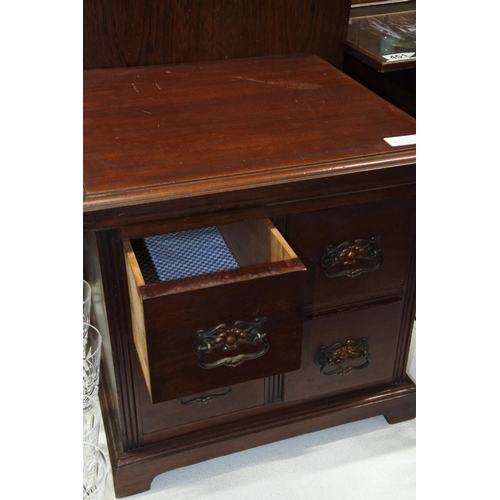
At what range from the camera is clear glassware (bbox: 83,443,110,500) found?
84 centimetres

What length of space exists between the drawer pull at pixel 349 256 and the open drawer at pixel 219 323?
113 mm

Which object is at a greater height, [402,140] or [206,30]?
[206,30]

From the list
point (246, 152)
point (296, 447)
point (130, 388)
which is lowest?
point (296, 447)

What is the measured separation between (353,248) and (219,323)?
26cm

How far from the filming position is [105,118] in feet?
3.28

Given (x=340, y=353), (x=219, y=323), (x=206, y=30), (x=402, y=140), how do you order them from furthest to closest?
(x=206, y=30)
(x=340, y=353)
(x=402, y=140)
(x=219, y=323)

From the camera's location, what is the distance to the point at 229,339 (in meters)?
0.85

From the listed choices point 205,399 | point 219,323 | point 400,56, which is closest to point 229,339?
point 219,323

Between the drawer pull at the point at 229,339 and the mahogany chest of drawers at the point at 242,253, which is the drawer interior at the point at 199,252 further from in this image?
the drawer pull at the point at 229,339

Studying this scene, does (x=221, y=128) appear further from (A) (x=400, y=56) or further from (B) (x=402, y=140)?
(A) (x=400, y=56)

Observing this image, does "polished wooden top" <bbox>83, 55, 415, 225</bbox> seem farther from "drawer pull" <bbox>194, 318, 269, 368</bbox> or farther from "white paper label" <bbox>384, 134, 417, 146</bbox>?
"drawer pull" <bbox>194, 318, 269, 368</bbox>

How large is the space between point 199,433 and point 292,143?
19.1 inches

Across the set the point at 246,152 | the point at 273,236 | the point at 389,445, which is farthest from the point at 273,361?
the point at 389,445

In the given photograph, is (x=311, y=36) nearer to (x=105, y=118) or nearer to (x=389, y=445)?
(x=105, y=118)
